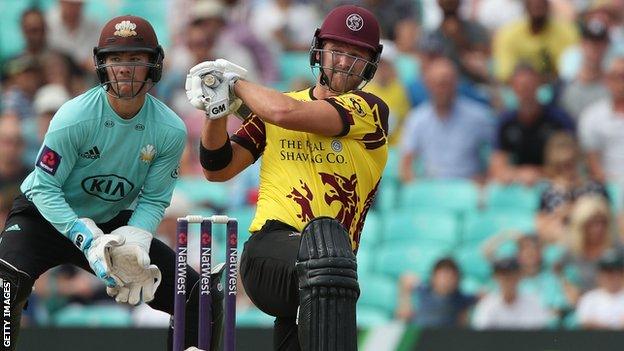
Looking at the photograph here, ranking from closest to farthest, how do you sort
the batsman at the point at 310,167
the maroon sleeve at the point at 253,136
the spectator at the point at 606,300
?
1. the batsman at the point at 310,167
2. the maroon sleeve at the point at 253,136
3. the spectator at the point at 606,300

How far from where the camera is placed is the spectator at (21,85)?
33.1 ft

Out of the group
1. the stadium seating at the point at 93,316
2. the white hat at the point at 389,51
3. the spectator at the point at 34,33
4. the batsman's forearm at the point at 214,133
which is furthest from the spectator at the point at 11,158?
the batsman's forearm at the point at 214,133

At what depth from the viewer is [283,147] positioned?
5344 millimetres

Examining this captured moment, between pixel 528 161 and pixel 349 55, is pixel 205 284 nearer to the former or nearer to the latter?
pixel 349 55

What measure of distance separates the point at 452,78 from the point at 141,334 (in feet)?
10.8

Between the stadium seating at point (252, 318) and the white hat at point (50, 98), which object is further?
the white hat at point (50, 98)

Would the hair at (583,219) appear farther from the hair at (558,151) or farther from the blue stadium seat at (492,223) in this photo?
the hair at (558,151)

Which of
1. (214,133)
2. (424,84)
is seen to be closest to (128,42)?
(214,133)

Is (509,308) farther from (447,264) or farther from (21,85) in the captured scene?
(21,85)

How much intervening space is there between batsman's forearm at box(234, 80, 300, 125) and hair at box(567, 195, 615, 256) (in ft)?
14.8

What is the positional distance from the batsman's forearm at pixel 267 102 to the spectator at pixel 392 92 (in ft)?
15.7

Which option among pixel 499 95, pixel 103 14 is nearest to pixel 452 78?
pixel 499 95

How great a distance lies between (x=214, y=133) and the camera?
530cm

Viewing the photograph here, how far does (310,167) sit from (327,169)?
0.22ft
